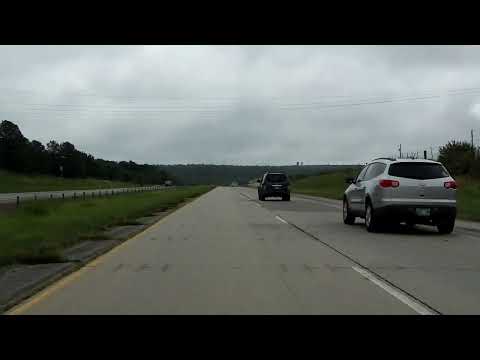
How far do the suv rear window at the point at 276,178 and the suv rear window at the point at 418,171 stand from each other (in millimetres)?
26777

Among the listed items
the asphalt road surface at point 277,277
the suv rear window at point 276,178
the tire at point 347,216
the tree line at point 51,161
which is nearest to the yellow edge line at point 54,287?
the asphalt road surface at point 277,277

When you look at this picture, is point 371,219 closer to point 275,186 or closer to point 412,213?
point 412,213

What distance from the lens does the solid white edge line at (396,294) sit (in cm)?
732

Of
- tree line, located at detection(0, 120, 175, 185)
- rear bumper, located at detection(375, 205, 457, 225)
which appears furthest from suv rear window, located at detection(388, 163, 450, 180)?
tree line, located at detection(0, 120, 175, 185)

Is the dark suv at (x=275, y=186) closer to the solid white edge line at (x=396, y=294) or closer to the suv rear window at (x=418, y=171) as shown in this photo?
the suv rear window at (x=418, y=171)

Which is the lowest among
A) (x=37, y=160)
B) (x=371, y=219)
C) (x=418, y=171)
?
(x=371, y=219)

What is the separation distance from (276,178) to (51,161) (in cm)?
10089

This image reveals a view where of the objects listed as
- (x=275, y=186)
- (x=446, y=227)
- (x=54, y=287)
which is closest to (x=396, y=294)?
(x=54, y=287)

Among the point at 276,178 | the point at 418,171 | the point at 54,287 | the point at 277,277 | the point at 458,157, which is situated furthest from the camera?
the point at 458,157

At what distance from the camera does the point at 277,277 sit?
32.0ft
